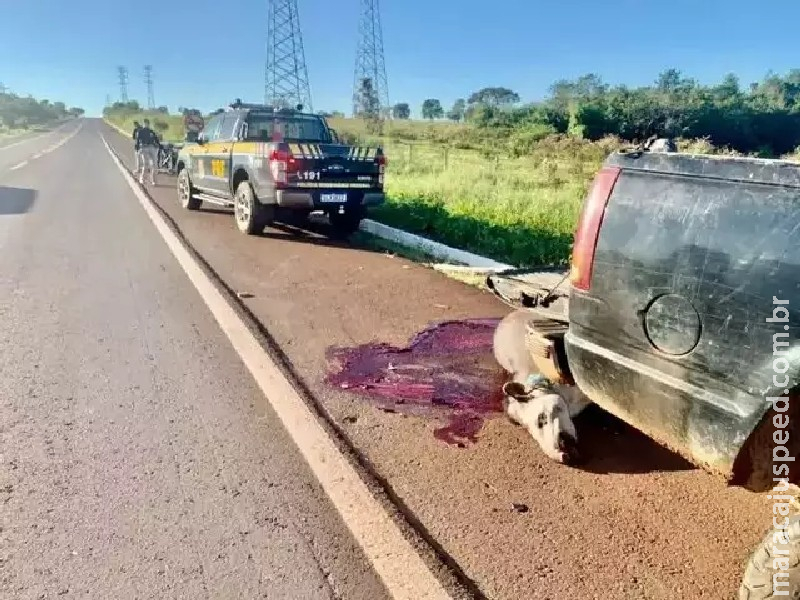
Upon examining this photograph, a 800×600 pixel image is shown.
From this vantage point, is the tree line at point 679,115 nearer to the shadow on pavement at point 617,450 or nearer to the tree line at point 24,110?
the shadow on pavement at point 617,450

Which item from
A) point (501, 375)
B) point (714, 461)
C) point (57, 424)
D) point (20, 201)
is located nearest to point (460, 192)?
point (20, 201)

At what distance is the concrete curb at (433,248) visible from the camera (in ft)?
27.9

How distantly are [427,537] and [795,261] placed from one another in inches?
69.4

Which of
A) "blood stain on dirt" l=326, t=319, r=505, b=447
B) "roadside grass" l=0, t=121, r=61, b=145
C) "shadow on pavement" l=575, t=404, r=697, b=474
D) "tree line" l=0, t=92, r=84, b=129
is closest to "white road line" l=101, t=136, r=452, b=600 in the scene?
"blood stain on dirt" l=326, t=319, r=505, b=447

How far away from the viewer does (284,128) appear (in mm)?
11688

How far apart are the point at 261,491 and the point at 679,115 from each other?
28.1m

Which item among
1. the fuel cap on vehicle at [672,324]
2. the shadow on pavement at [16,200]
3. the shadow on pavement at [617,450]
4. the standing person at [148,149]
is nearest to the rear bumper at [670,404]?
the fuel cap on vehicle at [672,324]

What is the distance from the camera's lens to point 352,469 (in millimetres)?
3611

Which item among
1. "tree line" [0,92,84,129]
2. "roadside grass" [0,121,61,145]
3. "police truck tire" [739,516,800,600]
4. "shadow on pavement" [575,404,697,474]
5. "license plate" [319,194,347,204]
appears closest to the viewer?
"police truck tire" [739,516,800,600]

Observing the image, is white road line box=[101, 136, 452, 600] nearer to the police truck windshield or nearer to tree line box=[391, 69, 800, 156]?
the police truck windshield

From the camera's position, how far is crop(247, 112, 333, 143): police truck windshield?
11477 mm

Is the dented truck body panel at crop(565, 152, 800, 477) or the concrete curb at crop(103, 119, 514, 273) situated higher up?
the dented truck body panel at crop(565, 152, 800, 477)

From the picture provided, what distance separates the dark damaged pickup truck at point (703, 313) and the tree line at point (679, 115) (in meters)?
15.4

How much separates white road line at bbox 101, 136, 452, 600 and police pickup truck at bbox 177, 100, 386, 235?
4542 mm
